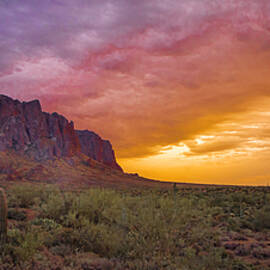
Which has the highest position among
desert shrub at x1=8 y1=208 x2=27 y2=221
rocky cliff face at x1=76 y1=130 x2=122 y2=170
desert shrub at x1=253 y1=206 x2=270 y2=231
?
rocky cliff face at x1=76 y1=130 x2=122 y2=170

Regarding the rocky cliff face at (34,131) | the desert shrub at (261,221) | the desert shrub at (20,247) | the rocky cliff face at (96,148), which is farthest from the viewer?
the rocky cliff face at (96,148)

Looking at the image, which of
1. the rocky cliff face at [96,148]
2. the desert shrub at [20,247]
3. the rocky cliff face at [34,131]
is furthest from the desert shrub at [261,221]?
the rocky cliff face at [96,148]

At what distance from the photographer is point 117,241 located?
8.01m

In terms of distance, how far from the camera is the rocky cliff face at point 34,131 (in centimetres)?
9156

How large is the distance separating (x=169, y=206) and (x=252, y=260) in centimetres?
303

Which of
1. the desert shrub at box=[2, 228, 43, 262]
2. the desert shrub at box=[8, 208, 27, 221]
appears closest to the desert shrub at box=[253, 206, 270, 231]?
the desert shrub at box=[2, 228, 43, 262]

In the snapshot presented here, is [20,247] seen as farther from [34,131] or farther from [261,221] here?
[34,131]

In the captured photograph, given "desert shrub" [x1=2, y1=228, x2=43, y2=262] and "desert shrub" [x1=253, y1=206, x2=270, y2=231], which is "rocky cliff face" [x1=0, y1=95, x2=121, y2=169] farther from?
"desert shrub" [x1=2, y1=228, x2=43, y2=262]

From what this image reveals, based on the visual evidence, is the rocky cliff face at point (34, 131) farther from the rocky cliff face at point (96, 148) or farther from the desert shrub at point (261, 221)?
the desert shrub at point (261, 221)

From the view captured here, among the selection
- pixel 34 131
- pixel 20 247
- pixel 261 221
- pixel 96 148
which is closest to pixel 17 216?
pixel 20 247

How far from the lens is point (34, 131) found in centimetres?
10444

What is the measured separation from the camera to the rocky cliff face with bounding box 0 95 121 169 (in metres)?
91.6

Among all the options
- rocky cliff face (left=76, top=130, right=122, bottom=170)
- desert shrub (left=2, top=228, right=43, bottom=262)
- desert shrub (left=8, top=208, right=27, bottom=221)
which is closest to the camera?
desert shrub (left=2, top=228, right=43, bottom=262)

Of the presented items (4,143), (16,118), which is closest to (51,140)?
(16,118)
